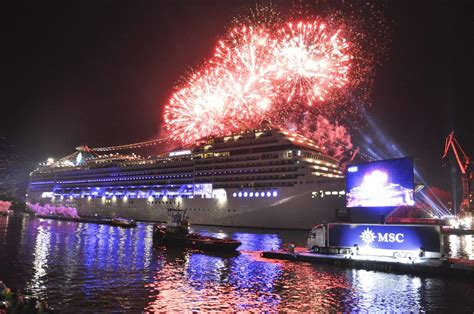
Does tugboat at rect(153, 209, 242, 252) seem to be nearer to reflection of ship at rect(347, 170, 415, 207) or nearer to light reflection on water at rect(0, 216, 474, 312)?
light reflection on water at rect(0, 216, 474, 312)

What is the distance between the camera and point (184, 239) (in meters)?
39.9

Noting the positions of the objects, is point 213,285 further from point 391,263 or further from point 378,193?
point 378,193

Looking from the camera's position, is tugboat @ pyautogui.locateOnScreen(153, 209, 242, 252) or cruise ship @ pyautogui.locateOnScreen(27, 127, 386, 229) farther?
cruise ship @ pyautogui.locateOnScreen(27, 127, 386, 229)

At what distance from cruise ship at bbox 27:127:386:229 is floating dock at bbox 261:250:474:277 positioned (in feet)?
88.5

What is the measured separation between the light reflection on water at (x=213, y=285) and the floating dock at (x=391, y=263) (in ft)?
2.79

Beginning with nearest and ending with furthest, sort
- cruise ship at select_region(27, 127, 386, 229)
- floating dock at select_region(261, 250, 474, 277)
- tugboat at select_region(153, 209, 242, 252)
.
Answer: floating dock at select_region(261, 250, 474, 277) < tugboat at select_region(153, 209, 242, 252) < cruise ship at select_region(27, 127, 386, 229)

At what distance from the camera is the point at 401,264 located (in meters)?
26.4

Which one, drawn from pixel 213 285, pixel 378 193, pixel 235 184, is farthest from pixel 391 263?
pixel 235 184

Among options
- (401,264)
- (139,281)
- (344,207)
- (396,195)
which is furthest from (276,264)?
Result: (344,207)

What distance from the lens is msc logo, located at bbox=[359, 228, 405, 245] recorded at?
1089 inches

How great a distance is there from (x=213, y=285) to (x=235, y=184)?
50.9 metres

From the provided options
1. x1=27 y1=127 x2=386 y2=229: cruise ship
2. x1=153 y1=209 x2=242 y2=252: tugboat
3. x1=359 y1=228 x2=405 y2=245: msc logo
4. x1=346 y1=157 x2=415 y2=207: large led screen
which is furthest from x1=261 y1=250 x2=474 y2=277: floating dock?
x1=27 y1=127 x2=386 y2=229: cruise ship

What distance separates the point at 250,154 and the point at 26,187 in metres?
110

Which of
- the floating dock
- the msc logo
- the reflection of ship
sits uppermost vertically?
the reflection of ship
